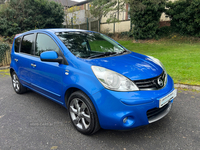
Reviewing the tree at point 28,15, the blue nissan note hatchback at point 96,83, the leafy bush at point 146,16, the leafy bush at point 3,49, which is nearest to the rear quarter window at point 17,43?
the blue nissan note hatchback at point 96,83

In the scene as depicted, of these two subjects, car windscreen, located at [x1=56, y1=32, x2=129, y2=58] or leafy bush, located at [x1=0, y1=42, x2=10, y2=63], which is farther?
leafy bush, located at [x1=0, y1=42, x2=10, y2=63]

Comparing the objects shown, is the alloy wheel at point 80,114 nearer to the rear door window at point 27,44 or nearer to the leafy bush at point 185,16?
the rear door window at point 27,44

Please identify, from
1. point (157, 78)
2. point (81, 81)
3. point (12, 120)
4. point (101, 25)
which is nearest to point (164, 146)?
point (157, 78)

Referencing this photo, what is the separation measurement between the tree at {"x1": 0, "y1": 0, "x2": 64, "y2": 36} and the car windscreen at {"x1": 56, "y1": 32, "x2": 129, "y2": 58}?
42.7 feet

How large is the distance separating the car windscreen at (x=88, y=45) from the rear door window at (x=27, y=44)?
0.93m

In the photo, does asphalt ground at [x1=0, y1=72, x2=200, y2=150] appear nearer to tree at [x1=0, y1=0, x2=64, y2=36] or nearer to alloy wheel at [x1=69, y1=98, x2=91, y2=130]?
alloy wheel at [x1=69, y1=98, x2=91, y2=130]

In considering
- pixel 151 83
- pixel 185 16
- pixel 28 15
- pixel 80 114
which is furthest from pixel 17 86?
pixel 28 15

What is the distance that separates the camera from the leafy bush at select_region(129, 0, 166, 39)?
12227 millimetres

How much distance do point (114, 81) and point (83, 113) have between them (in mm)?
750

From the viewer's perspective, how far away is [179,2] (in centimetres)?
1237

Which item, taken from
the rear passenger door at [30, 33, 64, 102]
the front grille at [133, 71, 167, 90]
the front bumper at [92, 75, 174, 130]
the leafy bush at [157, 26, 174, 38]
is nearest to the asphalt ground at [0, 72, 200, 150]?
the front bumper at [92, 75, 174, 130]

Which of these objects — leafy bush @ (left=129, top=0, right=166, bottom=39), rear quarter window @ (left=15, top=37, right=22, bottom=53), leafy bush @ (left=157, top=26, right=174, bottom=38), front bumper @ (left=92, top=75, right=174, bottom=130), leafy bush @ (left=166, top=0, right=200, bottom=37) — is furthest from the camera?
leafy bush @ (left=157, top=26, right=174, bottom=38)

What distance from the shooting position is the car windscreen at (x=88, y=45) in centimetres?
277

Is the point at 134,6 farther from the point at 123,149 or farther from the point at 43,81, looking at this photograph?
the point at 123,149
